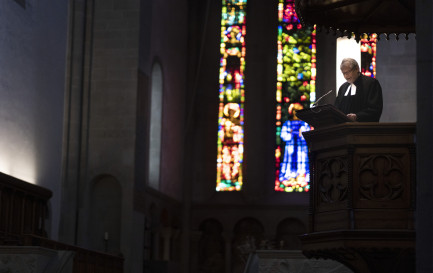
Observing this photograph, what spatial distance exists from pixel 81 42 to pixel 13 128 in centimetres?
431

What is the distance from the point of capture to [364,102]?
722 cm

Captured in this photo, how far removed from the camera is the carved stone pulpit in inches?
254

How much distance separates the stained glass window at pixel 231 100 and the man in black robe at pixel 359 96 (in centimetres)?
1464

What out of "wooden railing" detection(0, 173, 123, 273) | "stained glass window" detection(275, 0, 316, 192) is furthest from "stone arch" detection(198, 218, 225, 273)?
"wooden railing" detection(0, 173, 123, 273)

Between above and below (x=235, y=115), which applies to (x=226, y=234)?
below

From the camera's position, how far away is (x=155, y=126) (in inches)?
790

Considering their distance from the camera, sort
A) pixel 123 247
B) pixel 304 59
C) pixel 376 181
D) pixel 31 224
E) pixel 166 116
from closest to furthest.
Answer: pixel 376 181 < pixel 31 224 < pixel 123 247 < pixel 166 116 < pixel 304 59

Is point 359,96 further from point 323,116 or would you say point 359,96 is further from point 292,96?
point 292,96

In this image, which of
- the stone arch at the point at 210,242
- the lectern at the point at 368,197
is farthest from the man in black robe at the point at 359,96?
the stone arch at the point at 210,242

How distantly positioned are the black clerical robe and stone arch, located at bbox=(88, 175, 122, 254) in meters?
10.6

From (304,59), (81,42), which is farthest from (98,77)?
(304,59)

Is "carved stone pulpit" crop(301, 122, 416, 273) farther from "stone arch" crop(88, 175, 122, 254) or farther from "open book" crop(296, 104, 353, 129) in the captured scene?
"stone arch" crop(88, 175, 122, 254)

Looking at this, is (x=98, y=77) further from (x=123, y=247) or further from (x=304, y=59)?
(x=304, y=59)

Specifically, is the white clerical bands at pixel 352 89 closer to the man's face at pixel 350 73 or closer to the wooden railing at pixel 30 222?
the man's face at pixel 350 73
